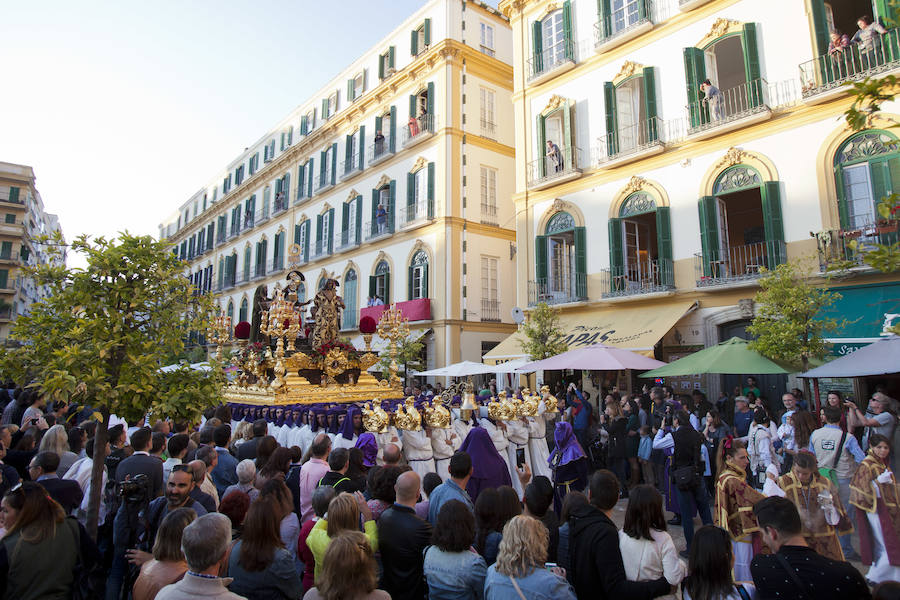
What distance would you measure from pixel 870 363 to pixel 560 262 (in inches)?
422

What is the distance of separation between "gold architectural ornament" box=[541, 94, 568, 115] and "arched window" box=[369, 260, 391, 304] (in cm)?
938

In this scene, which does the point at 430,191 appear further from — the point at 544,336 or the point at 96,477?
the point at 96,477

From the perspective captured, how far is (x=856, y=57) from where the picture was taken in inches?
473

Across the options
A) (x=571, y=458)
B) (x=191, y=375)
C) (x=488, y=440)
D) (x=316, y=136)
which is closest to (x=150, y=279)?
(x=191, y=375)

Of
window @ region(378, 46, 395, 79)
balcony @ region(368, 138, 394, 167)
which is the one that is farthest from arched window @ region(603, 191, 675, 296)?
window @ region(378, 46, 395, 79)

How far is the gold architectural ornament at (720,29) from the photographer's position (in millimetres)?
13859

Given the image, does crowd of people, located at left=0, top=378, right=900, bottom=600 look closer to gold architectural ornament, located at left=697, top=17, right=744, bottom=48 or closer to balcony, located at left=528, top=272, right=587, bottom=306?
balcony, located at left=528, top=272, right=587, bottom=306

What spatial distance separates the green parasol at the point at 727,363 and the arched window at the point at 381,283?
48.1 feet

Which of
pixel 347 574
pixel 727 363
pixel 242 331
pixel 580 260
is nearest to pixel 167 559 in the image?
pixel 347 574

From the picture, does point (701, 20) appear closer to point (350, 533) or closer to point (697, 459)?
point (697, 459)

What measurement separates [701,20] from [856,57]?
3933 millimetres

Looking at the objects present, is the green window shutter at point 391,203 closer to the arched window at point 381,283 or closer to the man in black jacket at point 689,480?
the arched window at point 381,283

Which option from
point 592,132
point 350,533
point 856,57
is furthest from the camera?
point 592,132

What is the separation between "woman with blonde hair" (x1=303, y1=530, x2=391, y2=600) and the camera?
2756 millimetres
